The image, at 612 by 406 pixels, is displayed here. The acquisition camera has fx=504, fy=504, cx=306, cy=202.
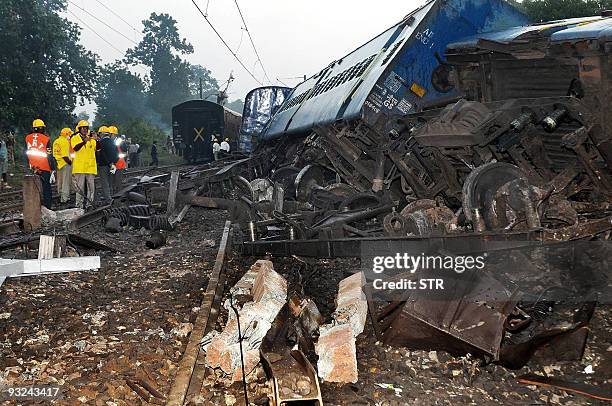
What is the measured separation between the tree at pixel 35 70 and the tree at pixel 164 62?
3637cm

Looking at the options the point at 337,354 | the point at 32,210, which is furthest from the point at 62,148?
the point at 337,354

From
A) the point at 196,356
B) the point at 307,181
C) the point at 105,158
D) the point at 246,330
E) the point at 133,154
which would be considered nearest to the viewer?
the point at 196,356

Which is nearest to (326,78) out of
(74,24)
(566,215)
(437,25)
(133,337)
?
(437,25)

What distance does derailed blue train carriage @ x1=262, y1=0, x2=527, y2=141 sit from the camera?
25.6 ft

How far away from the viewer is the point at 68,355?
3287 mm

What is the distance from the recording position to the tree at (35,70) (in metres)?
21.2

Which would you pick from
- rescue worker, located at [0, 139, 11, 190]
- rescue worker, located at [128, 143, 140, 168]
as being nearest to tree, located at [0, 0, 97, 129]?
rescue worker, located at [128, 143, 140, 168]

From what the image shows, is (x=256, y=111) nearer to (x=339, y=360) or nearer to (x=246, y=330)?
(x=246, y=330)

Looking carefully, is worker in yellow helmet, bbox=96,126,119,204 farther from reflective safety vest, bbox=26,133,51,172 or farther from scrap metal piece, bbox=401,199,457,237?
scrap metal piece, bbox=401,199,457,237

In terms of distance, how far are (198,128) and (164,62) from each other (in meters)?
45.1

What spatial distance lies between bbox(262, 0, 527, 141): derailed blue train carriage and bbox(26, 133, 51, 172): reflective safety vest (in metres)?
5.24

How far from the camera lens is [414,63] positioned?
26.3 ft

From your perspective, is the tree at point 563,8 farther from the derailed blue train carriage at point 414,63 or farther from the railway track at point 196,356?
the railway track at point 196,356

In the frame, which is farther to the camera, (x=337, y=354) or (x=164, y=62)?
(x=164, y=62)
